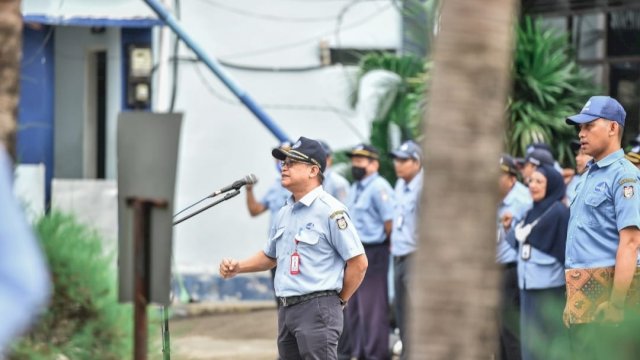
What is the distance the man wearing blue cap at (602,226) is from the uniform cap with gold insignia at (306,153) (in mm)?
1619

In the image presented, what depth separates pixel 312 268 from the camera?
28.4ft

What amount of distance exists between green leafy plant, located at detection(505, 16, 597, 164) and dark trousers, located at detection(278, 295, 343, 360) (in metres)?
6.51

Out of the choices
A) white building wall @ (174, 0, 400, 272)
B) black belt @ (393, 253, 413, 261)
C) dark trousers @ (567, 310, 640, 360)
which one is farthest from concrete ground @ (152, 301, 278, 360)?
dark trousers @ (567, 310, 640, 360)

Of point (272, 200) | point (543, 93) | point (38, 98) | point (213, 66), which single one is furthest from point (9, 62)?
point (38, 98)

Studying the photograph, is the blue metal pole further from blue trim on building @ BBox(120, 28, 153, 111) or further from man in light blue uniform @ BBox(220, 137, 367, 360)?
man in light blue uniform @ BBox(220, 137, 367, 360)

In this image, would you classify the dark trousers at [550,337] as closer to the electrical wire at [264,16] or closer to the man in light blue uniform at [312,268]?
the man in light blue uniform at [312,268]

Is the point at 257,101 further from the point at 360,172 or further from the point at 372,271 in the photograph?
the point at 372,271

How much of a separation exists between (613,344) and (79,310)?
→ 3.79m

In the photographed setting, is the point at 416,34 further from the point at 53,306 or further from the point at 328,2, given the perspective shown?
the point at 53,306

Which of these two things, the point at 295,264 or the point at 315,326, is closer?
the point at 315,326

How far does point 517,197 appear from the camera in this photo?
1206cm

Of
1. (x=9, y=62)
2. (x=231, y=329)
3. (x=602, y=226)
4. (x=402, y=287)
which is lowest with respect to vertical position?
(x=231, y=329)

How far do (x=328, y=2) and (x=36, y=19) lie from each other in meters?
3.59

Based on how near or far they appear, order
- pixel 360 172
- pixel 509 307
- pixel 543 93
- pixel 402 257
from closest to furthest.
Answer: pixel 509 307 → pixel 402 257 → pixel 360 172 → pixel 543 93
